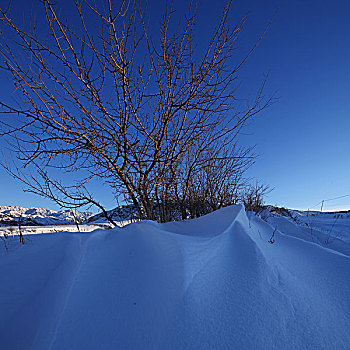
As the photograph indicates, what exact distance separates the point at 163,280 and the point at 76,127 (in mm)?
1728

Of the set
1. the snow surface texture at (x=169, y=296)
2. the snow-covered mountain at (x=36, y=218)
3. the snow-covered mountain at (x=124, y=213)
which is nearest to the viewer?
the snow surface texture at (x=169, y=296)

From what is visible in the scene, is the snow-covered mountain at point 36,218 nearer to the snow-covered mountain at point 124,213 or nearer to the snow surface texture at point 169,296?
the snow-covered mountain at point 124,213

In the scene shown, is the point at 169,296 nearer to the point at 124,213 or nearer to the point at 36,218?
the point at 124,213

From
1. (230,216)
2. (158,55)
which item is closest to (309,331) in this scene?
(230,216)

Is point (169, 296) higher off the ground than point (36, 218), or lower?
lower

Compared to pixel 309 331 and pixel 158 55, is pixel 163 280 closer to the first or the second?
pixel 309 331

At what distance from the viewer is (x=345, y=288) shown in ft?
2.84

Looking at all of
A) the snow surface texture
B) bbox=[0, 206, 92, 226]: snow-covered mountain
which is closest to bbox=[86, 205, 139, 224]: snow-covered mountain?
bbox=[0, 206, 92, 226]: snow-covered mountain

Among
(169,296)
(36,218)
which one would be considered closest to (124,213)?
(169,296)

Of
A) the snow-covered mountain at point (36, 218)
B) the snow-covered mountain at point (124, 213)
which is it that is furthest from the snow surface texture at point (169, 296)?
the snow-covered mountain at point (124, 213)

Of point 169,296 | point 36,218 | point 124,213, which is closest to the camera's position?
point 169,296

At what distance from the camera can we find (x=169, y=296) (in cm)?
76

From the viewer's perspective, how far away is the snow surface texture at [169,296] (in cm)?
61

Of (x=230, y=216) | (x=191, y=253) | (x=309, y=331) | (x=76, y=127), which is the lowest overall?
(x=309, y=331)
